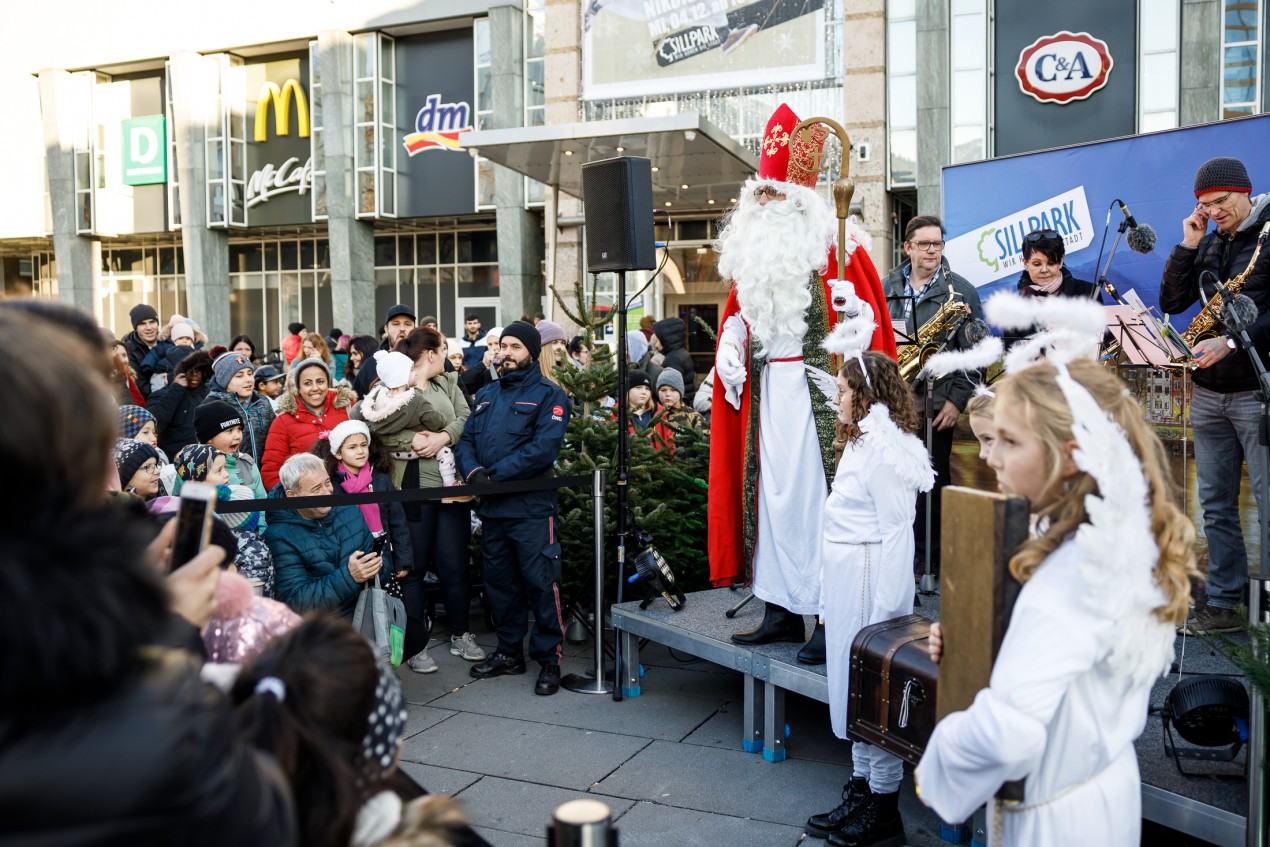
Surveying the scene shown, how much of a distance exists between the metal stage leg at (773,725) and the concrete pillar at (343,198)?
2029cm

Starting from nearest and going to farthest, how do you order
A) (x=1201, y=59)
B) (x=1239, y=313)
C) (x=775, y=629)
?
(x=1239, y=313), (x=775, y=629), (x=1201, y=59)

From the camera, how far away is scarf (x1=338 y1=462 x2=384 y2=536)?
5.98 m

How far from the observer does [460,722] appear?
564 centimetres

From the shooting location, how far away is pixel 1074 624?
2.12 m

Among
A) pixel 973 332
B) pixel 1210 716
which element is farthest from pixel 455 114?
pixel 1210 716

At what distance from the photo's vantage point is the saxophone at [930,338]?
636cm

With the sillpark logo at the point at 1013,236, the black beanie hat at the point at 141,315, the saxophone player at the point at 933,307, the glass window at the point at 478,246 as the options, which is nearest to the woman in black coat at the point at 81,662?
the saxophone player at the point at 933,307

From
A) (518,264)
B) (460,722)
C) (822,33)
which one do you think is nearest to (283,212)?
(518,264)

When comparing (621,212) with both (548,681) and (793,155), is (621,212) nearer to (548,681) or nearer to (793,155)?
(793,155)

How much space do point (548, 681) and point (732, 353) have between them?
2.22 metres

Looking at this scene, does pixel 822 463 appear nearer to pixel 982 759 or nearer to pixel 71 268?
pixel 982 759

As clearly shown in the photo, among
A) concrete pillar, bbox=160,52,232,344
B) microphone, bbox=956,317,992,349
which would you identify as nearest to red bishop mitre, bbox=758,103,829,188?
microphone, bbox=956,317,992,349

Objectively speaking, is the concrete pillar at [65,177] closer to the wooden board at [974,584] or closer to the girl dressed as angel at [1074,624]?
the wooden board at [974,584]

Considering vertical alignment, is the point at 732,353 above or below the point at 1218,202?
below
